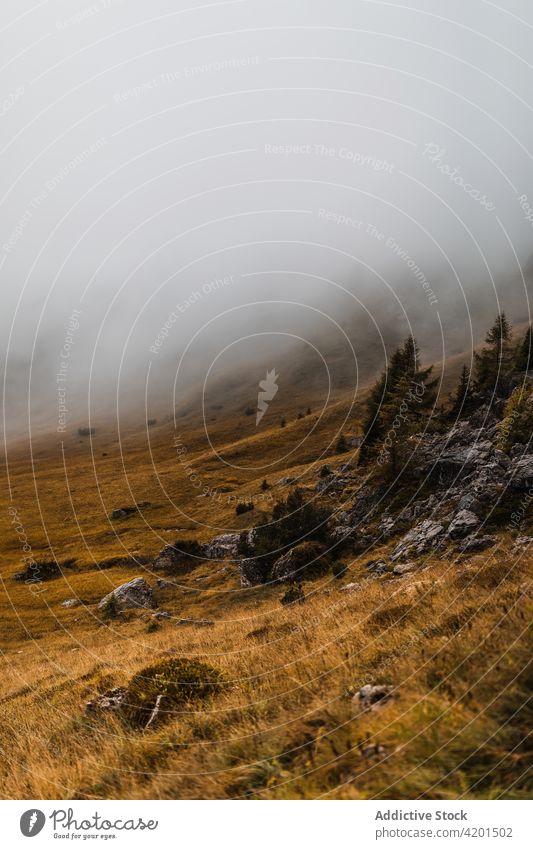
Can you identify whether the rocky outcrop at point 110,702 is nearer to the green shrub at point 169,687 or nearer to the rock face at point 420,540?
the green shrub at point 169,687

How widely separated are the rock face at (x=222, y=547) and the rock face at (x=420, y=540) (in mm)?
26544

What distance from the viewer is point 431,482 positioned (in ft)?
134

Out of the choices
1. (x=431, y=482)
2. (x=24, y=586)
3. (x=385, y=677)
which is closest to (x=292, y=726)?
(x=385, y=677)

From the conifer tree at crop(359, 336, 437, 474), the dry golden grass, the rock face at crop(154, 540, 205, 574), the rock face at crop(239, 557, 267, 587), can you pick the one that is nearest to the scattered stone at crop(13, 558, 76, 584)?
the rock face at crop(154, 540, 205, 574)

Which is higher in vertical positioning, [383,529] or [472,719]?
[472,719]

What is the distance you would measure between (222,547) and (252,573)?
13.9 meters

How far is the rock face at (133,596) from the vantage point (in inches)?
1746

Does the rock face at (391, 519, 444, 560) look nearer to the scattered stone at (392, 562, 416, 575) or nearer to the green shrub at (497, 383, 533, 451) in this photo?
the scattered stone at (392, 562, 416, 575)

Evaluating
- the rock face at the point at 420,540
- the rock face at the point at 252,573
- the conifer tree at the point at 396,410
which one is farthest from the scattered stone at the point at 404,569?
the conifer tree at the point at 396,410

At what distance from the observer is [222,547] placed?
189 ft

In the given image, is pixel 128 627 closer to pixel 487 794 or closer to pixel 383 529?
pixel 383 529

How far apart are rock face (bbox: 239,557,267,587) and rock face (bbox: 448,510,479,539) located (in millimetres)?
20637

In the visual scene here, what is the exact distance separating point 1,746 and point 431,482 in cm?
3847

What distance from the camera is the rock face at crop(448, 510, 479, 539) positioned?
89.7 ft
